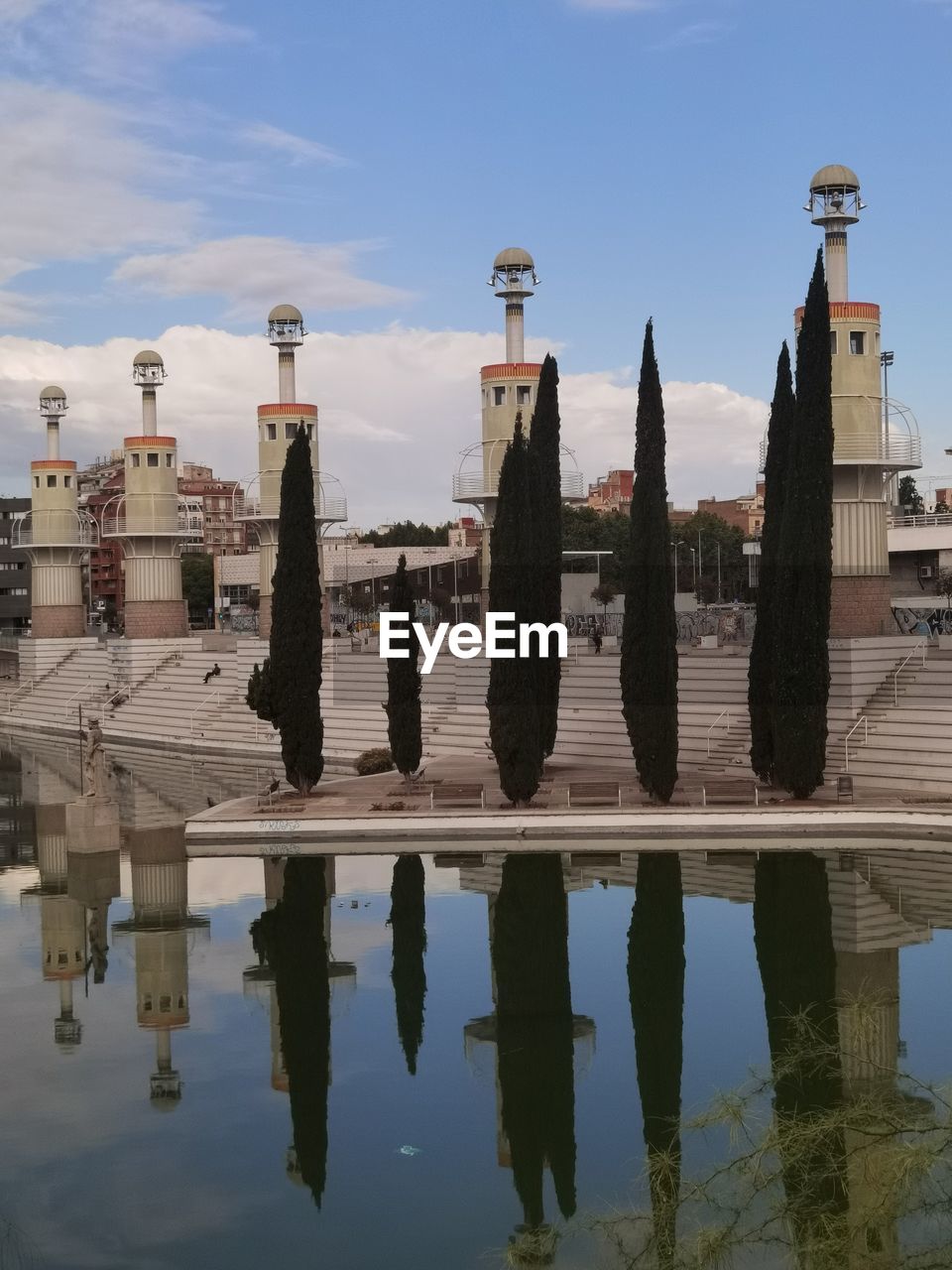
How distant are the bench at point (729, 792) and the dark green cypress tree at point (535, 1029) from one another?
13.6 feet

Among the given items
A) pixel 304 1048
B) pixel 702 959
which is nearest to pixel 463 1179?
pixel 304 1048

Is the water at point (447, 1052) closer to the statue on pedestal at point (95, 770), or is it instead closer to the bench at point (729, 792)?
the statue on pedestal at point (95, 770)

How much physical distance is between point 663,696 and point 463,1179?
16.2 metres

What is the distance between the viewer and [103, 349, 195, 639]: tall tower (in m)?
59.0

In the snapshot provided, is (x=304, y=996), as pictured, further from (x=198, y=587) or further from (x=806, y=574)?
(x=198, y=587)

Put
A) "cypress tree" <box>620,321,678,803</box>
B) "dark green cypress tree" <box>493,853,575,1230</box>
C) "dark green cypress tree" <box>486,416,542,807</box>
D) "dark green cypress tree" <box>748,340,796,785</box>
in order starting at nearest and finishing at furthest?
"dark green cypress tree" <box>493,853,575,1230</box> < "dark green cypress tree" <box>486,416,542,807</box> < "cypress tree" <box>620,321,678,803</box> < "dark green cypress tree" <box>748,340,796,785</box>

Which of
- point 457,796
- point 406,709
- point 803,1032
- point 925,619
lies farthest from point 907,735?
point 803,1032

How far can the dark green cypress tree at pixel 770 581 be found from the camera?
28.0 m

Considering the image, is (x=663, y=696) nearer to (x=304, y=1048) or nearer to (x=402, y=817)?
(x=402, y=817)

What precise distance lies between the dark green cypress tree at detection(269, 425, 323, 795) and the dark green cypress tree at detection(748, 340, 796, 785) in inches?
339

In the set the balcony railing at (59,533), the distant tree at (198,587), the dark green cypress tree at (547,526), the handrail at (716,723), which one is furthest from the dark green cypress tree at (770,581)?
the distant tree at (198,587)

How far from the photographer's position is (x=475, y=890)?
22.3 m

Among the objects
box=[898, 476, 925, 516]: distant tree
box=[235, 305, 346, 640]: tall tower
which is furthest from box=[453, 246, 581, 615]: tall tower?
box=[898, 476, 925, 516]: distant tree

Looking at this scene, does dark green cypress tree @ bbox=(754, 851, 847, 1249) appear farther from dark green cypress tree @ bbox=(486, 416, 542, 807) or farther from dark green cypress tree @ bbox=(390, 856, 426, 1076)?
dark green cypress tree @ bbox=(486, 416, 542, 807)
